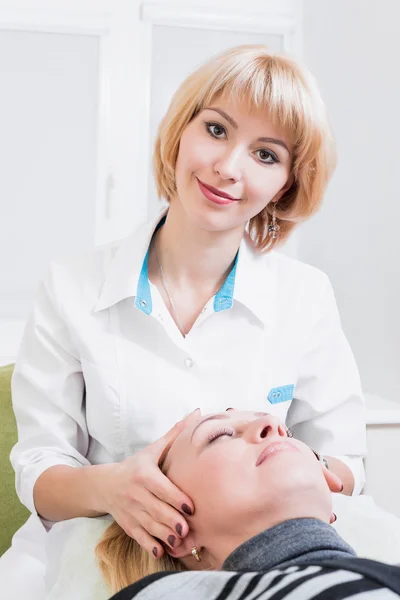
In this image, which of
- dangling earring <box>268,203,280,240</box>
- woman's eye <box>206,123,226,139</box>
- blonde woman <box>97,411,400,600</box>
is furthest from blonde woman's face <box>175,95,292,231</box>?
blonde woman <box>97,411,400,600</box>

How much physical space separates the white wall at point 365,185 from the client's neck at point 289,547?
1410mm

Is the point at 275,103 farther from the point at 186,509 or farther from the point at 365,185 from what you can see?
the point at 365,185

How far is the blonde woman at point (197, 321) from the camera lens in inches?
51.8

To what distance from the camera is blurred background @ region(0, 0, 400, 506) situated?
2.70m

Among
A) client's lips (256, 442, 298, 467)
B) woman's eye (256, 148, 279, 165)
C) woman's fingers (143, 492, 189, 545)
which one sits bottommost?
woman's fingers (143, 492, 189, 545)

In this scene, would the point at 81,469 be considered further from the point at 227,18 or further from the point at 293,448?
the point at 227,18

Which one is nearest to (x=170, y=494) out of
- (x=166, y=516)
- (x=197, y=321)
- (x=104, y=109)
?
(x=166, y=516)

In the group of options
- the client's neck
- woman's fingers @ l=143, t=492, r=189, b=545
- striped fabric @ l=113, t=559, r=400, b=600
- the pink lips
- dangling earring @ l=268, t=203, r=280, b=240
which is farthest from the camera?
dangling earring @ l=268, t=203, r=280, b=240

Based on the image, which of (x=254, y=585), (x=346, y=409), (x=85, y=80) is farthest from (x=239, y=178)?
(x=85, y=80)

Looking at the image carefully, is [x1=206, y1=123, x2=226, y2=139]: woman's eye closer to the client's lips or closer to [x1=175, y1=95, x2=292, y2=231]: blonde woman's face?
[x1=175, y1=95, x2=292, y2=231]: blonde woman's face

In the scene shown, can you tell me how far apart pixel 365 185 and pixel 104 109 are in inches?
43.3

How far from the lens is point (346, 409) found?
150cm

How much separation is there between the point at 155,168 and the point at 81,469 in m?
0.67

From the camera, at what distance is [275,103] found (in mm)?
1293
